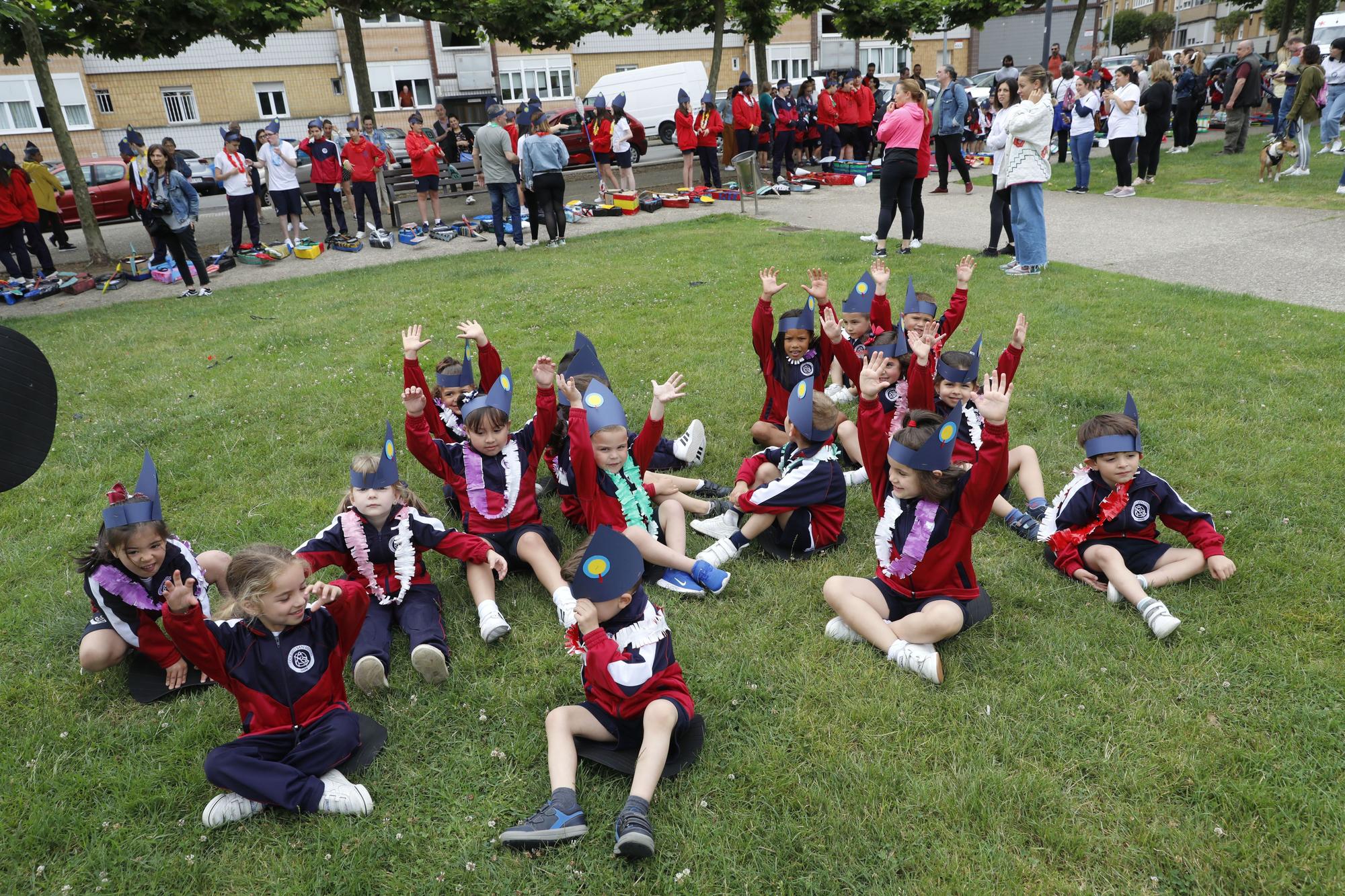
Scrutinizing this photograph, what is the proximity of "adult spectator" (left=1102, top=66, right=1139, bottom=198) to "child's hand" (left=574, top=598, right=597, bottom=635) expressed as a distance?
14348mm

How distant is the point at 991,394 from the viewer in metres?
3.35

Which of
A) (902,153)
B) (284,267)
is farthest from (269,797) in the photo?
(284,267)

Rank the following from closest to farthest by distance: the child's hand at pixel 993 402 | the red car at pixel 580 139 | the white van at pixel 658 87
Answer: the child's hand at pixel 993 402
the red car at pixel 580 139
the white van at pixel 658 87

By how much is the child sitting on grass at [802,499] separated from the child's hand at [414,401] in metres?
1.70

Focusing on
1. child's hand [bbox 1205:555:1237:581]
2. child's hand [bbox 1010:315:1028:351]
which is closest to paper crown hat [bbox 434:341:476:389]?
child's hand [bbox 1010:315:1028:351]

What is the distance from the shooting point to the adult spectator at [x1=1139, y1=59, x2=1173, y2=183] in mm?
14695

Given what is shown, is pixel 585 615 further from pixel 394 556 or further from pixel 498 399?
pixel 498 399

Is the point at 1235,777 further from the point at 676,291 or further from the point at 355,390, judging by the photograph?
the point at 676,291

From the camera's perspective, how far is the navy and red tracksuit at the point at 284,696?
3.14 meters

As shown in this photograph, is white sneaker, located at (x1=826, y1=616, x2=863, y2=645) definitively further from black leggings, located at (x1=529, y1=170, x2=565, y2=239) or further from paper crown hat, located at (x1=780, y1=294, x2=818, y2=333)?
black leggings, located at (x1=529, y1=170, x2=565, y2=239)

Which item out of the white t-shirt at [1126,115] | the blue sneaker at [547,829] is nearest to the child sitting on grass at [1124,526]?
the blue sneaker at [547,829]

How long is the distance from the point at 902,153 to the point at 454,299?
A: 5871 mm

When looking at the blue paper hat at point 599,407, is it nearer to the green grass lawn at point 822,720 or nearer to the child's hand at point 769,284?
the green grass lawn at point 822,720

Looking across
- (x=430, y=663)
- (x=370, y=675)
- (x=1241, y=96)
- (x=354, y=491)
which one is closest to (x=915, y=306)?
(x=354, y=491)
